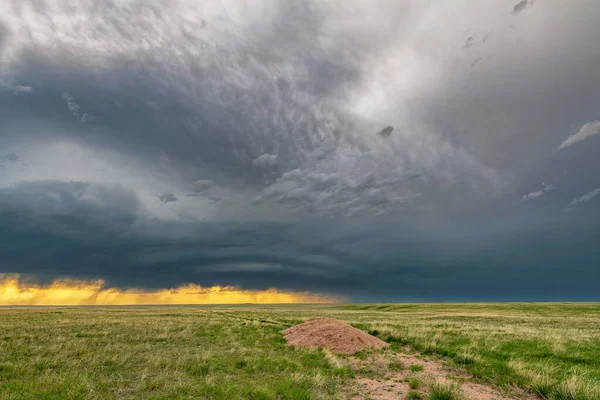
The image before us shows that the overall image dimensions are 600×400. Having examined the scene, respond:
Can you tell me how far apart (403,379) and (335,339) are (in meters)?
8.18

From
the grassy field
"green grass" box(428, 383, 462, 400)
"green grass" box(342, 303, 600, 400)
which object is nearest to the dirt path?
"green grass" box(428, 383, 462, 400)

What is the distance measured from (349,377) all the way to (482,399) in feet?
18.0

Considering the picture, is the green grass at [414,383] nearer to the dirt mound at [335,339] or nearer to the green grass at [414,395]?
the green grass at [414,395]

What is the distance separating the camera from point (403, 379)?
14883 millimetres

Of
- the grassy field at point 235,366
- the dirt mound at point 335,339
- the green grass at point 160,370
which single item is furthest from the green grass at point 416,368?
the dirt mound at point 335,339

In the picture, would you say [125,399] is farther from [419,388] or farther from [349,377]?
[419,388]

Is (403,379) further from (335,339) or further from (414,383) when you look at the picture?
(335,339)

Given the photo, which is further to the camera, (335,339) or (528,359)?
(335,339)

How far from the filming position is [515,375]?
14.5 meters

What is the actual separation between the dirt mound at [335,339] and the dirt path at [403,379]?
5.75ft

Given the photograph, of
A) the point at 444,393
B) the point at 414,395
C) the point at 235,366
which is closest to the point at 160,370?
the point at 235,366

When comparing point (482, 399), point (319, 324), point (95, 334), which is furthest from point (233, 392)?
point (95, 334)

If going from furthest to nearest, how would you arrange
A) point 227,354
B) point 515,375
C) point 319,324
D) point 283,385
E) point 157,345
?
point 319,324 < point 157,345 < point 227,354 < point 515,375 < point 283,385

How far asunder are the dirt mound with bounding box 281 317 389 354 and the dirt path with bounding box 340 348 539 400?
69.0 inches
